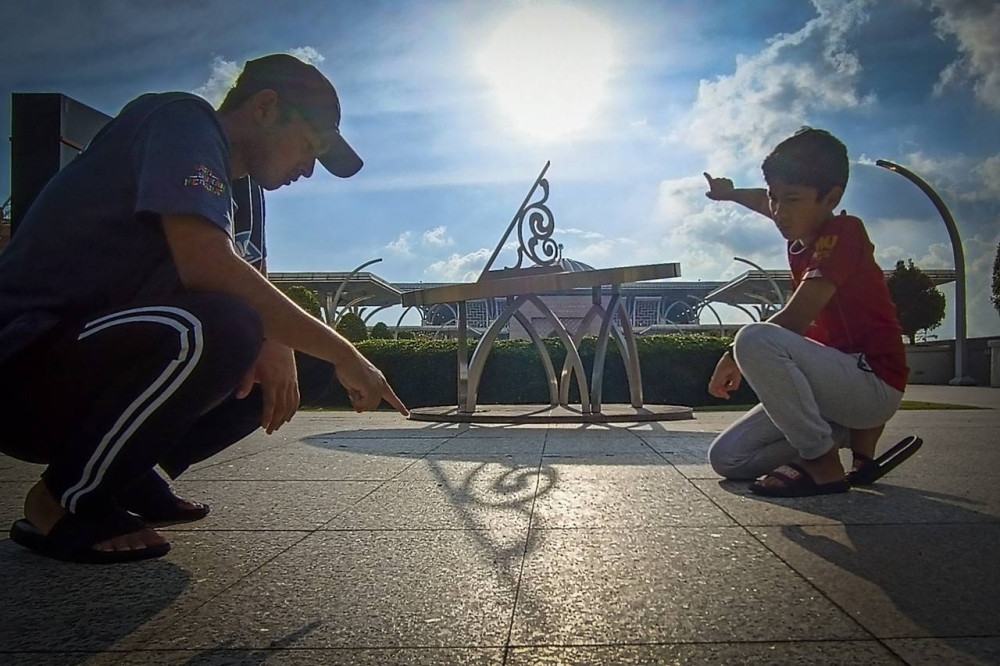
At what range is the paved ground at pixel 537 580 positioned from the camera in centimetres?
142

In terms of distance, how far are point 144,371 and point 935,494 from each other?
2.87 m

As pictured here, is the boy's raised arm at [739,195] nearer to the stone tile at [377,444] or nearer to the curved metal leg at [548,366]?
the stone tile at [377,444]

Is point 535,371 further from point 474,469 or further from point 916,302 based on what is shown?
point 916,302

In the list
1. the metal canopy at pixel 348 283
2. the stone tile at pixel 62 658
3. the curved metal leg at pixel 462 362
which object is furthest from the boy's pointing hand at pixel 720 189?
the metal canopy at pixel 348 283

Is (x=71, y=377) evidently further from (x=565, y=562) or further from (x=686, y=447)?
(x=686, y=447)

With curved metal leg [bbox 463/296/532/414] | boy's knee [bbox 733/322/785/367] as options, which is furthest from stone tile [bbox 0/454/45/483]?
curved metal leg [bbox 463/296/532/414]

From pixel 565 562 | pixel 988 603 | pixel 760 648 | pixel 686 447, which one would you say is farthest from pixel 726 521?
pixel 686 447

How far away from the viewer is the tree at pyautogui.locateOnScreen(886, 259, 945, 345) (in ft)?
123

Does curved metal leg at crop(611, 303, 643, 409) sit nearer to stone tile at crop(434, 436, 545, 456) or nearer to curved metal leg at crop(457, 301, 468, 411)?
curved metal leg at crop(457, 301, 468, 411)

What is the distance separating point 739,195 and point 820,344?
41.9 inches

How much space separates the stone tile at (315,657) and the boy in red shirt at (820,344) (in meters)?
1.92

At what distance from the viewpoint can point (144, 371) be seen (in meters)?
2.07

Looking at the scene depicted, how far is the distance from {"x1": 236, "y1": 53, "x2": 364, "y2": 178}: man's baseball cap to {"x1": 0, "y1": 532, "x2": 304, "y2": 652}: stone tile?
1.34 metres

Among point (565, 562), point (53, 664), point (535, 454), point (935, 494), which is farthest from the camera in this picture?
point (535, 454)
